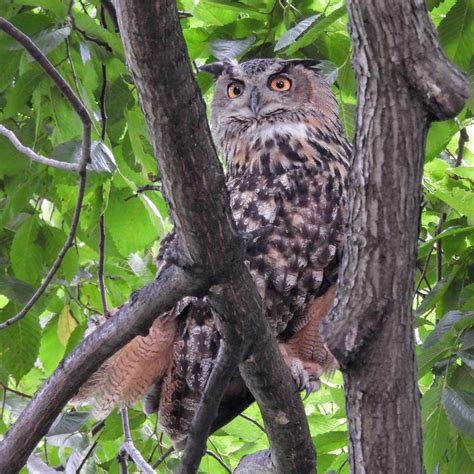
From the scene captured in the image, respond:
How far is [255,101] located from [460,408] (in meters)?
1.10

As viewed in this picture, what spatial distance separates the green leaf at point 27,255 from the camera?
7.40 feet

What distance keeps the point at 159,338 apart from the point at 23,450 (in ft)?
2.47

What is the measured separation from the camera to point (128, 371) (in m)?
2.19

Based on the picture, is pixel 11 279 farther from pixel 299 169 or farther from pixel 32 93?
pixel 299 169

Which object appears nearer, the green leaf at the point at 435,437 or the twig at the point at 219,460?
the green leaf at the point at 435,437

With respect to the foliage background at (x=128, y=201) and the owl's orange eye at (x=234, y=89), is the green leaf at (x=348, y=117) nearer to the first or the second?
the foliage background at (x=128, y=201)

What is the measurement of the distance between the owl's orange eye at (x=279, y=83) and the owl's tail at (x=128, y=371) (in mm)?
780

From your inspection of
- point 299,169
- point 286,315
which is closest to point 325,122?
point 299,169

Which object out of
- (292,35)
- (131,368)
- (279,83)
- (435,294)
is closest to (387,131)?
(292,35)

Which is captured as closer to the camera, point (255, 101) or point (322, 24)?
point (322, 24)

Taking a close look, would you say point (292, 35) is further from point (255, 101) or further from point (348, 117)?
point (255, 101)

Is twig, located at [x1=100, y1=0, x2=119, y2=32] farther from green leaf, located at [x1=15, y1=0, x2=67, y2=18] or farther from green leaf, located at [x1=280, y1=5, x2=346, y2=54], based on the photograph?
green leaf, located at [x1=280, y1=5, x2=346, y2=54]

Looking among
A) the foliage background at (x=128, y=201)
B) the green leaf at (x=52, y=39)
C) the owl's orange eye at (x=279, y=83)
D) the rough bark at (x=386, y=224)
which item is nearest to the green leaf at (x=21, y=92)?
the foliage background at (x=128, y=201)

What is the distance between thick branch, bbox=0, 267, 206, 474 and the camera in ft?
4.76
